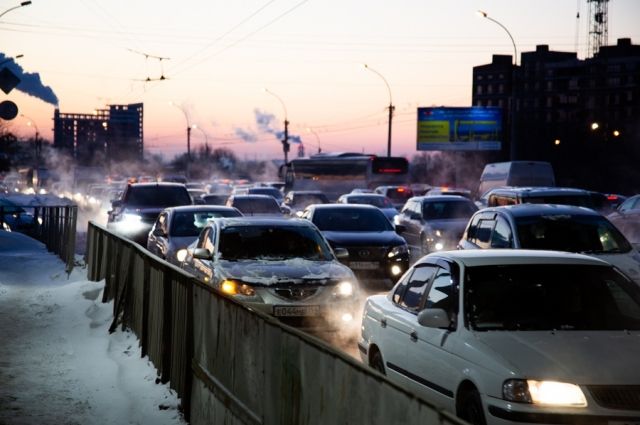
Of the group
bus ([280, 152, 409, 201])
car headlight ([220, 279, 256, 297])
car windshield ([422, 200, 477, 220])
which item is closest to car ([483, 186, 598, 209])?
car windshield ([422, 200, 477, 220])

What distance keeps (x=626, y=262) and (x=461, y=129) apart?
68308 millimetres

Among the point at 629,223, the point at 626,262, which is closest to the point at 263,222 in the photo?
the point at 626,262

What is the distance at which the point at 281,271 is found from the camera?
12.9 meters

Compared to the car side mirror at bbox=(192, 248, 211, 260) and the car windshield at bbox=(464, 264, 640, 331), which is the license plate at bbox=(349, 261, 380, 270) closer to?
the car side mirror at bbox=(192, 248, 211, 260)

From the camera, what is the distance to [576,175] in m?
102

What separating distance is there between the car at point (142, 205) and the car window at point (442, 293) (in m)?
20.9

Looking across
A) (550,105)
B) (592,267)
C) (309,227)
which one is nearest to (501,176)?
(309,227)

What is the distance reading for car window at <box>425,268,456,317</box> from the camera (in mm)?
7672

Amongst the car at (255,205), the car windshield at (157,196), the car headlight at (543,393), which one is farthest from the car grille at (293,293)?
the car windshield at (157,196)

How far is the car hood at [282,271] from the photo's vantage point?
1269 centimetres

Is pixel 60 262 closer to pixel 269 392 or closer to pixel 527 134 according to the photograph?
pixel 269 392

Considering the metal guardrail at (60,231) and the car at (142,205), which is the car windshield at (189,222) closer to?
the metal guardrail at (60,231)

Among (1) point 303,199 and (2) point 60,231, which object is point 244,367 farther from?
(1) point 303,199

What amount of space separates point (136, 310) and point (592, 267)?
6.41 meters
